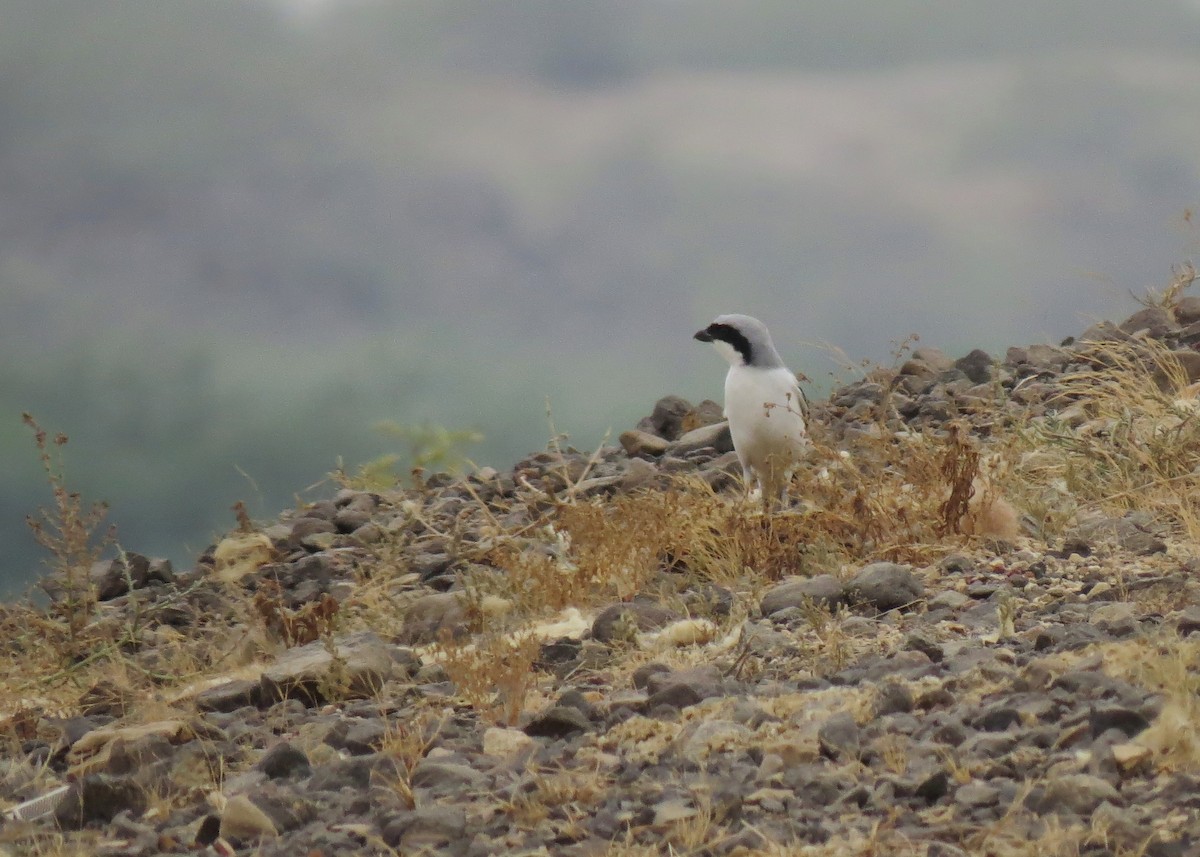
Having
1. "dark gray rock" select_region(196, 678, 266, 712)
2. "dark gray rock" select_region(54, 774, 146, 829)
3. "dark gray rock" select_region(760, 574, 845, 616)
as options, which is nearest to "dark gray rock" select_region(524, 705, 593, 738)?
"dark gray rock" select_region(54, 774, 146, 829)

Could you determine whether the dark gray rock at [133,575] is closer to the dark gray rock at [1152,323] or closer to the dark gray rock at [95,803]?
the dark gray rock at [95,803]

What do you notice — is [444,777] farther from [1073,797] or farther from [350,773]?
[1073,797]

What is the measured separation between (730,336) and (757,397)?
499 millimetres

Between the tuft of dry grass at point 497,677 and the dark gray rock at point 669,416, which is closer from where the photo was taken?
the tuft of dry grass at point 497,677

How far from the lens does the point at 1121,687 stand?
4.06 meters

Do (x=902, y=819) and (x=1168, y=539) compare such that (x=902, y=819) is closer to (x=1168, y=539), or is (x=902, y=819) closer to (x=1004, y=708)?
(x=1004, y=708)

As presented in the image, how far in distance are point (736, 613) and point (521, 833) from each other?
2224mm

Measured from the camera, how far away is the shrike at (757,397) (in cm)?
850

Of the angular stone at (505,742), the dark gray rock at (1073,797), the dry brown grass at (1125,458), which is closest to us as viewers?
the dark gray rock at (1073,797)

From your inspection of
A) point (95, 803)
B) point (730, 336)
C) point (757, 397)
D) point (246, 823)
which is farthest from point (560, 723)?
point (730, 336)

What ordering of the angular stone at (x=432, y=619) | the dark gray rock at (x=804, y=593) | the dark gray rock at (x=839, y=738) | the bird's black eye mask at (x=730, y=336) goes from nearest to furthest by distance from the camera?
the dark gray rock at (x=839, y=738), the dark gray rock at (x=804, y=593), the angular stone at (x=432, y=619), the bird's black eye mask at (x=730, y=336)

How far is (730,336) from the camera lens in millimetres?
8820

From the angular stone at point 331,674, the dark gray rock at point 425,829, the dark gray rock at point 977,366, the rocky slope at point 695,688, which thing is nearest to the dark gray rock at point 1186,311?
the dark gray rock at point 977,366

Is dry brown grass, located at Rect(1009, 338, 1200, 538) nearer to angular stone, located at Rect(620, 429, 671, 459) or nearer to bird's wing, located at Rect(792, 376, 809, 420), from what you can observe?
bird's wing, located at Rect(792, 376, 809, 420)
